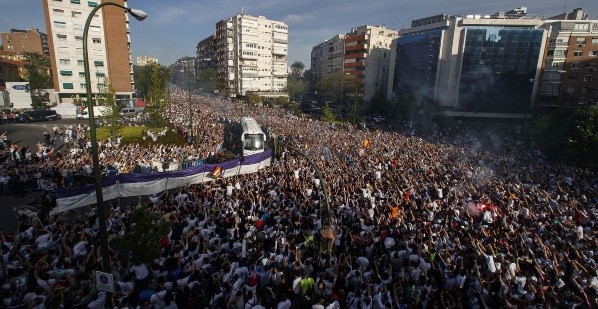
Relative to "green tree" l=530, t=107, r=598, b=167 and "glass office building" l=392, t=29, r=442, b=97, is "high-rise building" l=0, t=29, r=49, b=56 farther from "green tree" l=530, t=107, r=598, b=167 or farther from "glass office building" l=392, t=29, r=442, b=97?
"green tree" l=530, t=107, r=598, b=167

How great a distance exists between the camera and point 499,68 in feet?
176

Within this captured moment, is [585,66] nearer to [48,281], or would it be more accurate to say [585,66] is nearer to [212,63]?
[48,281]

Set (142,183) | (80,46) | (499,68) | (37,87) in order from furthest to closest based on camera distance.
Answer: (80,46) → (37,87) → (499,68) → (142,183)

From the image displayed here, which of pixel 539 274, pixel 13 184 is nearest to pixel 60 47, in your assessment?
pixel 13 184

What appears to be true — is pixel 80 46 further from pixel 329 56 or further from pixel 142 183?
pixel 329 56

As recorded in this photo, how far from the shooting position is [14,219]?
13.5 m

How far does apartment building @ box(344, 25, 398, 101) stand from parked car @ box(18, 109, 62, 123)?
2295 inches

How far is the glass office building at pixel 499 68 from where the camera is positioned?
52375 millimetres

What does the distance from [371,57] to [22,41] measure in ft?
331

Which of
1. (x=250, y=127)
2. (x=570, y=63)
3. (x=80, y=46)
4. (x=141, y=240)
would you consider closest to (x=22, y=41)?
(x=80, y=46)

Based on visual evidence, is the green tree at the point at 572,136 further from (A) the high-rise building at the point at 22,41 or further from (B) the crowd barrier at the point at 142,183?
(A) the high-rise building at the point at 22,41

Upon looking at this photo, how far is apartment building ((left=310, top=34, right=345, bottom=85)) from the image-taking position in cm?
9050

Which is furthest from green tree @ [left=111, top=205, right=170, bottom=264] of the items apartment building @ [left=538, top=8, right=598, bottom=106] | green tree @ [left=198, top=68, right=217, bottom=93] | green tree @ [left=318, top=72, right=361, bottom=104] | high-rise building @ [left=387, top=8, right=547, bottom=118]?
green tree @ [left=198, top=68, right=217, bottom=93]

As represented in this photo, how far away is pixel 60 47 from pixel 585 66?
8216 centimetres
